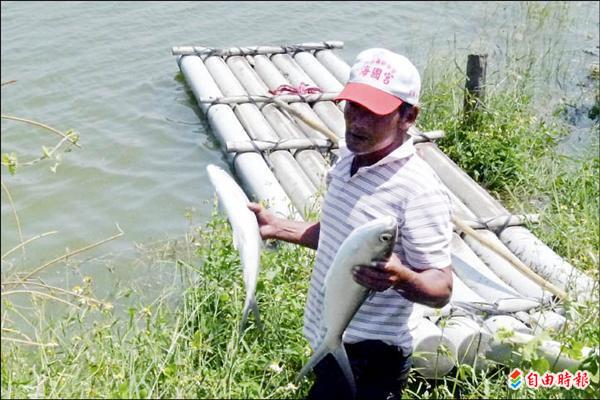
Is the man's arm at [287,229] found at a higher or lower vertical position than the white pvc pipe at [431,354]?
higher

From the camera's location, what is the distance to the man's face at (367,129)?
3.27 meters

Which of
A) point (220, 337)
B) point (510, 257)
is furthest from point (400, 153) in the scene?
point (510, 257)

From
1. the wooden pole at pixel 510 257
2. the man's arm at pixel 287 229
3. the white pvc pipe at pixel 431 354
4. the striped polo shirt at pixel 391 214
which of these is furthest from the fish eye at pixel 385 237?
the wooden pole at pixel 510 257

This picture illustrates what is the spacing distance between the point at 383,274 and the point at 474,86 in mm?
5416

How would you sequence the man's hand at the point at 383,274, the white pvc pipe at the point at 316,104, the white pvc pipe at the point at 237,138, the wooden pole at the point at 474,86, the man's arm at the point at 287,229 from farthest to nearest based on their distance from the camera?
the white pvc pipe at the point at 316,104, the wooden pole at the point at 474,86, the white pvc pipe at the point at 237,138, the man's arm at the point at 287,229, the man's hand at the point at 383,274

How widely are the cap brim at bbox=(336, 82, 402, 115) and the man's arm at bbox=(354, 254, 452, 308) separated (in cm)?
59

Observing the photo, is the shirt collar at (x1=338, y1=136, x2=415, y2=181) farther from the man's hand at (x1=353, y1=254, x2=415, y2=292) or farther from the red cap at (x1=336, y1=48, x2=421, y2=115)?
the man's hand at (x1=353, y1=254, x2=415, y2=292)

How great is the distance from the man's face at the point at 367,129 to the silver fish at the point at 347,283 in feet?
1.41

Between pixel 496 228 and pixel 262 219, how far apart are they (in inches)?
124

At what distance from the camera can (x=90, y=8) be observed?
13.3 m

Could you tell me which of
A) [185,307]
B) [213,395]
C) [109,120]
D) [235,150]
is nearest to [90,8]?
[109,120]

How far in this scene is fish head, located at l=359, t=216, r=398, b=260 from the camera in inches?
115

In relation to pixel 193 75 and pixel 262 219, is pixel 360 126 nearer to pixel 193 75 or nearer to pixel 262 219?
pixel 262 219

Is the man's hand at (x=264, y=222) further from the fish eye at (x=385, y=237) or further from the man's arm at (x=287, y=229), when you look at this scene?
the fish eye at (x=385, y=237)
